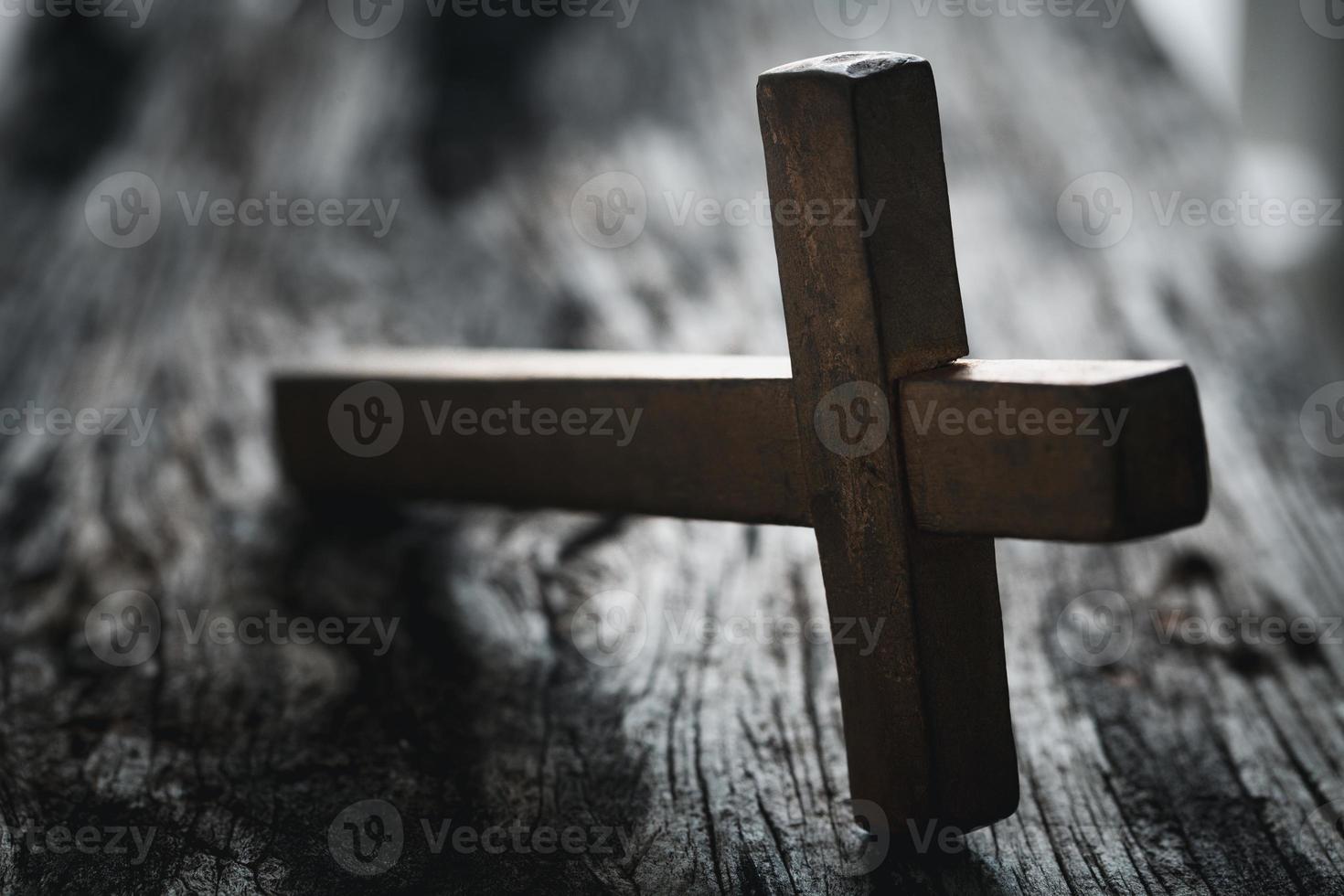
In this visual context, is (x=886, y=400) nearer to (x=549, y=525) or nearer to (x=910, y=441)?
(x=910, y=441)

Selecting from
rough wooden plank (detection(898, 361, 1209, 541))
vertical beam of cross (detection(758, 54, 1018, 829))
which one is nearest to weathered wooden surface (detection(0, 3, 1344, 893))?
vertical beam of cross (detection(758, 54, 1018, 829))

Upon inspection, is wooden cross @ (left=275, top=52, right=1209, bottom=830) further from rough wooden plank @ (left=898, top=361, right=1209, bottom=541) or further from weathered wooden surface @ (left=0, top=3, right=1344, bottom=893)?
weathered wooden surface @ (left=0, top=3, right=1344, bottom=893)

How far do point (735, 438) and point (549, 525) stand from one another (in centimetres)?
59

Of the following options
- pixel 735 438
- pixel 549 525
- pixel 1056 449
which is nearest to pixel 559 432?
pixel 735 438

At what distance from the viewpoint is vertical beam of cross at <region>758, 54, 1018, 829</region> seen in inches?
36.3

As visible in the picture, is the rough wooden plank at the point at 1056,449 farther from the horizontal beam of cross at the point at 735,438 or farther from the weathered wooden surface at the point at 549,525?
the weathered wooden surface at the point at 549,525

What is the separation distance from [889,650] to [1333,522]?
2.90ft

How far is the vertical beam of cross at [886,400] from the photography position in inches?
36.3

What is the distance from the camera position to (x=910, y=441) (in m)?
0.92

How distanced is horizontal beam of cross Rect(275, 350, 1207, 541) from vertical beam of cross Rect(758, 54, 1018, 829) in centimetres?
2

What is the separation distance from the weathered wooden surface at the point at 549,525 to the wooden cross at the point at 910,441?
0.10 metres

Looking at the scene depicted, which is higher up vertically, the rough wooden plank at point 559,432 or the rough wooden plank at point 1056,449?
the rough wooden plank at point 559,432

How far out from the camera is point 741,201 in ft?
8.14

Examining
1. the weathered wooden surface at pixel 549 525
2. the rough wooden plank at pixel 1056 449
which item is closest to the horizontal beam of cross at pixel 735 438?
the rough wooden plank at pixel 1056 449
